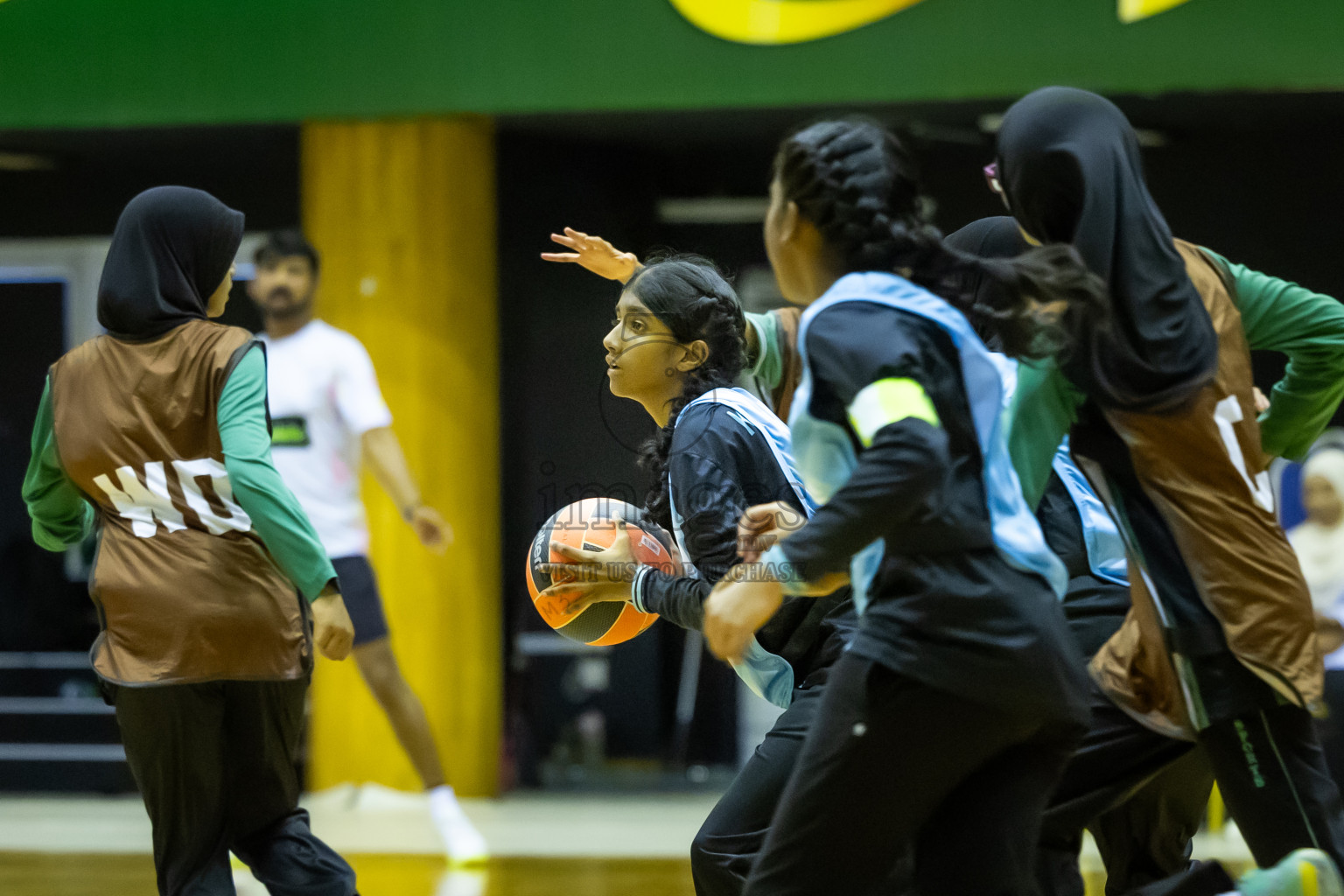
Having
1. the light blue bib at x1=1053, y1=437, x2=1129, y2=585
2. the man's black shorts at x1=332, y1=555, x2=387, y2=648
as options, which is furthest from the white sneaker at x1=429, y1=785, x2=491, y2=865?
the light blue bib at x1=1053, y1=437, x2=1129, y2=585

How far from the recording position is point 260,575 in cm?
341

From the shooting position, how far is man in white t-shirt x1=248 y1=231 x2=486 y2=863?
18.6ft

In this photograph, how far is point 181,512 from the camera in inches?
133

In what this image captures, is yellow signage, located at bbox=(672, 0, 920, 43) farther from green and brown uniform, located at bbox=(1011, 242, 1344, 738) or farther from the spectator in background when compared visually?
green and brown uniform, located at bbox=(1011, 242, 1344, 738)

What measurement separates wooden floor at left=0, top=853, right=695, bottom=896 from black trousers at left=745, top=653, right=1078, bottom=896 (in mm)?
2735

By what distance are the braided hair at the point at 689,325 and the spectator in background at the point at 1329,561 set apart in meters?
3.10

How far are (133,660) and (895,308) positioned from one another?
1.97 m

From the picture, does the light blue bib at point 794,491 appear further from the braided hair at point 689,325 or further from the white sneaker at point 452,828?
the white sneaker at point 452,828

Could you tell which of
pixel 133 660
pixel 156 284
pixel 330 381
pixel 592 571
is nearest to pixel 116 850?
pixel 330 381

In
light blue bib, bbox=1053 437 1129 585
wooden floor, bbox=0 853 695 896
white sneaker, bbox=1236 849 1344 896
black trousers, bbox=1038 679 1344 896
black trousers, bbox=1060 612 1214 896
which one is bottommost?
wooden floor, bbox=0 853 695 896

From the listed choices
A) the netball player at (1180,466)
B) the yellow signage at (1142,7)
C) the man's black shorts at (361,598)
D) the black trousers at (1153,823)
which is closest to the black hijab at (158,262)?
the netball player at (1180,466)

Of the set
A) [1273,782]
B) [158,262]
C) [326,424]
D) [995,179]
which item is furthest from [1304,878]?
[326,424]

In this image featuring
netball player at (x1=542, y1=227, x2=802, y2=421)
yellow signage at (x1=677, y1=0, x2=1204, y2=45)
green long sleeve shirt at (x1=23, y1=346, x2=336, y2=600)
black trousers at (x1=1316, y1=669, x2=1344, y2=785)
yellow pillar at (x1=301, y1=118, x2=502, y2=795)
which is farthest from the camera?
yellow pillar at (x1=301, y1=118, x2=502, y2=795)

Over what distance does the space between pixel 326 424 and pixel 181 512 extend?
95.7 inches
